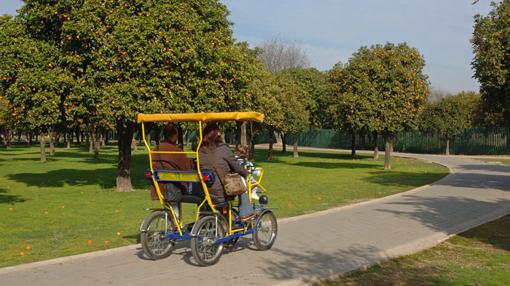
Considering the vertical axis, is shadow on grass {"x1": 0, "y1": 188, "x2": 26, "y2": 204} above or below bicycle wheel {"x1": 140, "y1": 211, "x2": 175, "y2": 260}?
below

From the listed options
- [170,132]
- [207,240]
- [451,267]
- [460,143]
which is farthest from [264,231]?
[460,143]

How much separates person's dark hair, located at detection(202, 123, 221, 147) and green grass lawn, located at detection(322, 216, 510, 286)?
2.40 m

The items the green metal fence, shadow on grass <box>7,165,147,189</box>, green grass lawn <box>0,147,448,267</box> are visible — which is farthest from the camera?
the green metal fence

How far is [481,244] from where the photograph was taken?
28.4ft

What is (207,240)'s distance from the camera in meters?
7.09

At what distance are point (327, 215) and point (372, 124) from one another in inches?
563

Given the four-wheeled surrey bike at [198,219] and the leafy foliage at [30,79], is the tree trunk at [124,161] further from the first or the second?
the four-wheeled surrey bike at [198,219]

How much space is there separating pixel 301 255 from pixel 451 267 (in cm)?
193

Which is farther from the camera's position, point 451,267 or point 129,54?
point 129,54

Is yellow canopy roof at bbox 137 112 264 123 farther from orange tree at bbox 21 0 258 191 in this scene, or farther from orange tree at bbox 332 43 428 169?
orange tree at bbox 332 43 428 169

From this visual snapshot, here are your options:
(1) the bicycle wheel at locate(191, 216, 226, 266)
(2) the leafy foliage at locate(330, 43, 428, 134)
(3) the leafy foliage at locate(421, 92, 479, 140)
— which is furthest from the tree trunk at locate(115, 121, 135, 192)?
(3) the leafy foliage at locate(421, 92, 479, 140)

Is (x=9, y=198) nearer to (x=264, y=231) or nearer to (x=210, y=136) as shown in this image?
(x=264, y=231)

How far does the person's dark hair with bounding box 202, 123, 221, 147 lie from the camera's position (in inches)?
295

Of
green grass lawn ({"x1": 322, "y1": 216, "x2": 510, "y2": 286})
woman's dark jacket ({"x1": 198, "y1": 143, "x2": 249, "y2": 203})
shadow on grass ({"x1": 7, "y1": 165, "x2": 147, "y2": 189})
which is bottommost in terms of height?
shadow on grass ({"x1": 7, "y1": 165, "x2": 147, "y2": 189})
